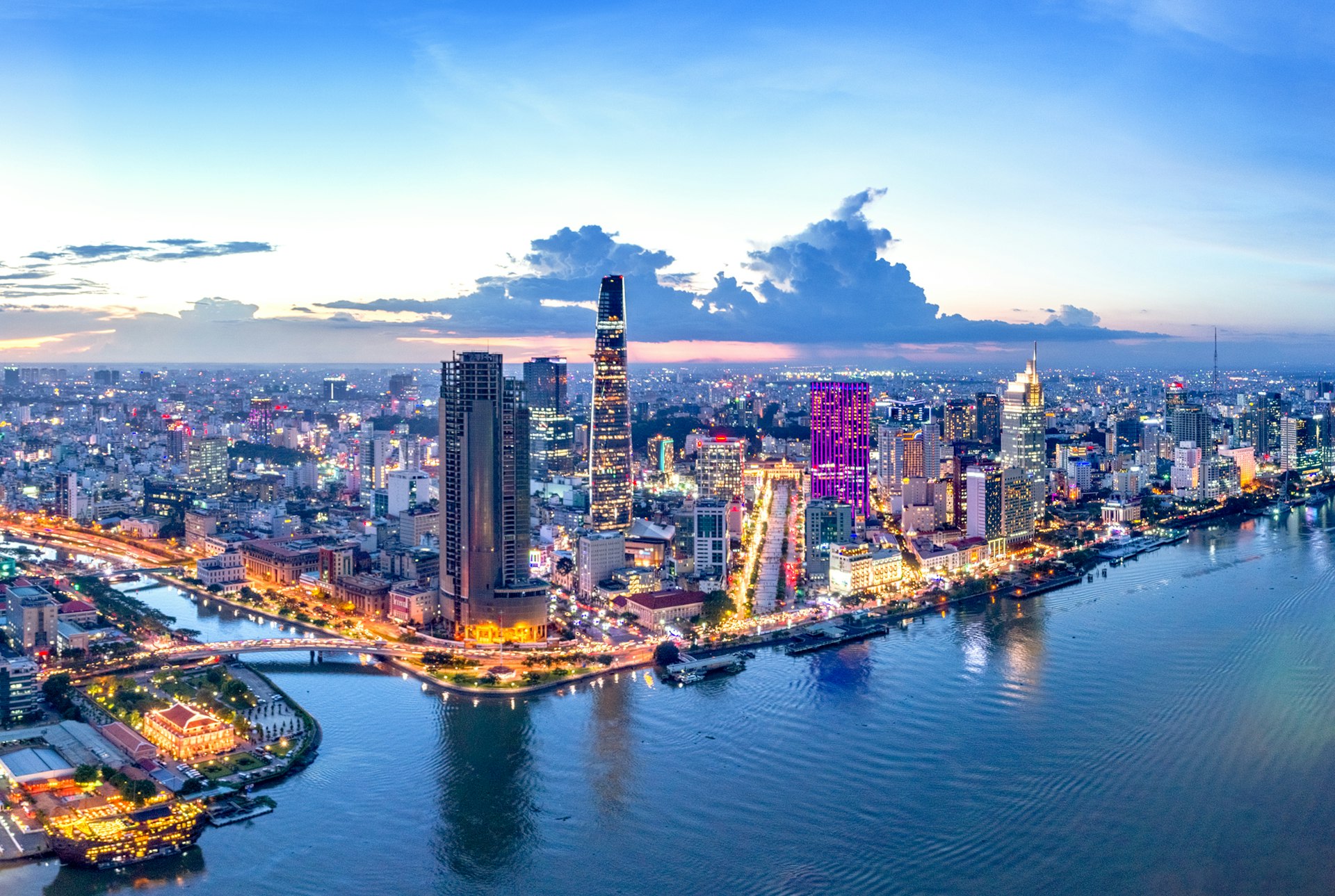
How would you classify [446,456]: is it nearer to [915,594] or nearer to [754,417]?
[915,594]

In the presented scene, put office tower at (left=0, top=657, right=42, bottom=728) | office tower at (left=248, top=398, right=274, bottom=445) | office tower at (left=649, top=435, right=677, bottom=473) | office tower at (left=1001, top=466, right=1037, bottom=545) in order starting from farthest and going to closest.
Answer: office tower at (left=248, top=398, right=274, bottom=445), office tower at (left=649, top=435, right=677, bottom=473), office tower at (left=1001, top=466, right=1037, bottom=545), office tower at (left=0, top=657, right=42, bottom=728)

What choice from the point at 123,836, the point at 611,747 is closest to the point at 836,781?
the point at 611,747

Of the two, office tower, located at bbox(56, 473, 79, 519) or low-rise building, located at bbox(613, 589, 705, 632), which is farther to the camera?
office tower, located at bbox(56, 473, 79, 519)

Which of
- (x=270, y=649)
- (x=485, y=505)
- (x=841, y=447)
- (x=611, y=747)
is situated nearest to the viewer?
(x=611, y=747)

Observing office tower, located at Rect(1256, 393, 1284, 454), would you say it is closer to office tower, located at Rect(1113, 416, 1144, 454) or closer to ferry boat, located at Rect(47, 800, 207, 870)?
office tower, located at Rect(1113, 416, 1144, 454)

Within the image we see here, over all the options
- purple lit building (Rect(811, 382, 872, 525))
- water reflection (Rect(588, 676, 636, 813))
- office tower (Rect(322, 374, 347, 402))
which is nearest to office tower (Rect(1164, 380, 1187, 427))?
purple lit building (Rect(811, 382, 872, 525))

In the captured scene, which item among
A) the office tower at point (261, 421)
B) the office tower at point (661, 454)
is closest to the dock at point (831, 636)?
the office tower at point (661, 454)

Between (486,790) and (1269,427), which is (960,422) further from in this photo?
(486,790)
